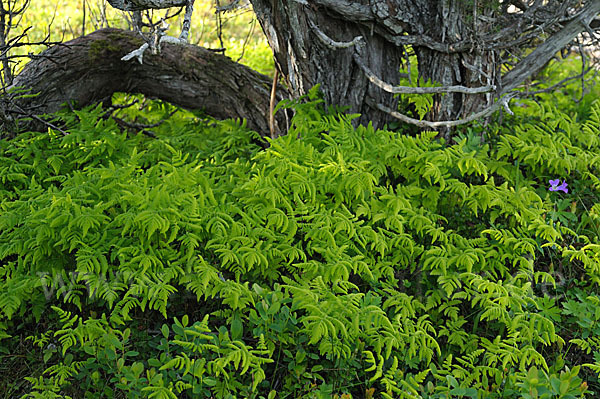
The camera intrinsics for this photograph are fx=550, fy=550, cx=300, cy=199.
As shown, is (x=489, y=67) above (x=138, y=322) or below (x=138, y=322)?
above

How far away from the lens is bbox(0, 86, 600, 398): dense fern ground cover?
8.73ft

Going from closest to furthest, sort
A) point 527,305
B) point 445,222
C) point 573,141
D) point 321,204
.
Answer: point 527,305 < point 321,204 < point 445,222 < point 573,141

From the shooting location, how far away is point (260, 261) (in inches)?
111

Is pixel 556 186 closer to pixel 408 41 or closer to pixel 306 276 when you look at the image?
pixel 408 41

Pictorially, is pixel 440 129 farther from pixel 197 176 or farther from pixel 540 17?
pixel 197 176

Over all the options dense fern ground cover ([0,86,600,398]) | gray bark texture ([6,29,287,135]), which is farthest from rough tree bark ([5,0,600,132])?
dense fern ground cover ([0,86,600,398])

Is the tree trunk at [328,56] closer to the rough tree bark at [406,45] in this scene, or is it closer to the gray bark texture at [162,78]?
the rough tree bark at [406,45]

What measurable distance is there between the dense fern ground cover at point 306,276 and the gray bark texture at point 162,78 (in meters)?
1.04

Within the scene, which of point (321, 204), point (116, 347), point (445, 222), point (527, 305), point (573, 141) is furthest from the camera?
point (573, 141)

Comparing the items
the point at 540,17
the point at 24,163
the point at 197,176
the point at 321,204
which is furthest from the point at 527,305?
the point at 24,163

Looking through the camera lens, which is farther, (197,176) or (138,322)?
(197,176)

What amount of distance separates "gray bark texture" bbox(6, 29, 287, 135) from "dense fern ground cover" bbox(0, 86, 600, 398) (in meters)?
1.04

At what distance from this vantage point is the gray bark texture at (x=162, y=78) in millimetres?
4691

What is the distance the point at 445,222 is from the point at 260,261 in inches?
56.0
